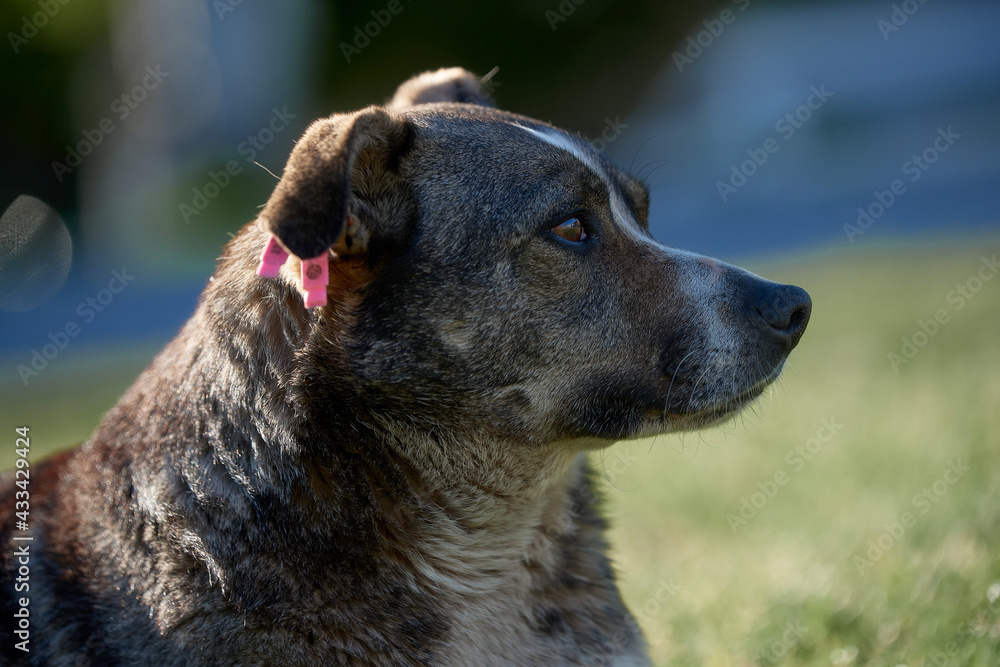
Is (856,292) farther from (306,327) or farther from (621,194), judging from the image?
(306,327)

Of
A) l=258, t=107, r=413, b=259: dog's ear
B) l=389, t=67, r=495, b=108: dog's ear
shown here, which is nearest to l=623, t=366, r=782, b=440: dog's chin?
l=258, t=107, r=413, b=259: dog's ear

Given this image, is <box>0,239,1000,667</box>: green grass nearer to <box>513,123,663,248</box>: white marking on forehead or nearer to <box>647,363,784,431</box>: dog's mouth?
<box>647,363,784,431</box>: dog's mouth

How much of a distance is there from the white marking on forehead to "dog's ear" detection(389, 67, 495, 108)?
80 cm

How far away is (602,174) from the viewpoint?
3271 mm

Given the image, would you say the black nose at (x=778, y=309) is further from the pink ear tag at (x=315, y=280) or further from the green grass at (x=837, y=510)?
the pink ear tag at (x=315, y=280)

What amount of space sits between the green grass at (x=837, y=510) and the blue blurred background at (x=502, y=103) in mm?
6586

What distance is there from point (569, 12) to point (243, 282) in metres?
20.5

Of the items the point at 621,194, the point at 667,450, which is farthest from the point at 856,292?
the point at 621,194

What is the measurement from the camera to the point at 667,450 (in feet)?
23.5

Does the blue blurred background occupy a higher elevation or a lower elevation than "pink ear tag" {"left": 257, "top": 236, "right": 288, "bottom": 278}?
lower

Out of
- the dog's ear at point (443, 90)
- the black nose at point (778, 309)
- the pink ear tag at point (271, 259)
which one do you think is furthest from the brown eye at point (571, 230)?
the dog's ear at point (443, 90)

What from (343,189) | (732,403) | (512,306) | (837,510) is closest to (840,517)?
(837,510)

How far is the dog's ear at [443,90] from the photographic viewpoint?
3.97 m

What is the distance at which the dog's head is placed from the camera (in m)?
2.83
